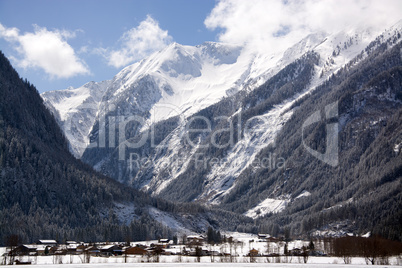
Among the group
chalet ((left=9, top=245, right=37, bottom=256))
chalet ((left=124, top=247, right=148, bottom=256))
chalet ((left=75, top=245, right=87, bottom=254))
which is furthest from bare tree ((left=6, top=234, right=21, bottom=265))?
chalet ((left=124, top=247, right=148, bottom=256))

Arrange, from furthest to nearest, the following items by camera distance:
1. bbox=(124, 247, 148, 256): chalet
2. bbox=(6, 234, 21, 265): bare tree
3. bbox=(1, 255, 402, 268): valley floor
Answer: bbox=(124, 247, 148, 256): chalet → bbox=(6, 234, 21, 265): bare tree → bbox=(1, 255, 402, 268): valley floor

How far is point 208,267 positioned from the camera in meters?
118

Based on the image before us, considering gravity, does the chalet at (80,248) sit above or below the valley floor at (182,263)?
above

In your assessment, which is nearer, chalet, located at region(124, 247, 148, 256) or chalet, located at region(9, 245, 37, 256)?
chalet, located at region(9, 245, 37, 256)

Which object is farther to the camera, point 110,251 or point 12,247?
point 110,251

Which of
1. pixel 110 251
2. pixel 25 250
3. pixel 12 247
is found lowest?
pixel 110 251

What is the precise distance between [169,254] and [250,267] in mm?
58193

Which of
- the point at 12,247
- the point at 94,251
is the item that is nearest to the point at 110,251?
the point at 94,251

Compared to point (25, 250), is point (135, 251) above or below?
below

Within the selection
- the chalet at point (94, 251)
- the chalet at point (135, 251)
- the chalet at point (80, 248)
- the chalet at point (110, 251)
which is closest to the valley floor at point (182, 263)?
the chalet at point (94, 251)

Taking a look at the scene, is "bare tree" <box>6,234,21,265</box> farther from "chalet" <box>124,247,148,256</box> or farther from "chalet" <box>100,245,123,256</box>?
"chalet" <box>124,247,148,256</box>

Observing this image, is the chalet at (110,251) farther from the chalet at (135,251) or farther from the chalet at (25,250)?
the chalet at (25,250)

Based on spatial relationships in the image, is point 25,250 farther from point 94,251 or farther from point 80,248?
point 94,251

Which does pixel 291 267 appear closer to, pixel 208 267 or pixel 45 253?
pixel 208 267
